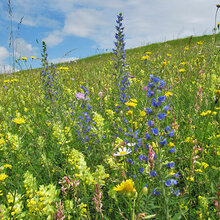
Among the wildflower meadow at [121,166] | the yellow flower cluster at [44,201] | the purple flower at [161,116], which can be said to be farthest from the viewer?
the purple flower at [161,116]

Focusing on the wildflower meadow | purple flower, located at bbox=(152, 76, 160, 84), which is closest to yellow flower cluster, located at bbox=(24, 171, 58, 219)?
the wildflower meadow

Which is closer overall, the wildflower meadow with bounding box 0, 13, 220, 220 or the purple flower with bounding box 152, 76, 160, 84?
the wildflower meadow with bounding box 0, 13, 220, 220

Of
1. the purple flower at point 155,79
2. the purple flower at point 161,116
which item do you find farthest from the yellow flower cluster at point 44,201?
the purple flower at point 155,79

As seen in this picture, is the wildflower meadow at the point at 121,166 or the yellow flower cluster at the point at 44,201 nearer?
the yellow flower cluster at the point at 44,201

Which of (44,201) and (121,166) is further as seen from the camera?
(121,166)

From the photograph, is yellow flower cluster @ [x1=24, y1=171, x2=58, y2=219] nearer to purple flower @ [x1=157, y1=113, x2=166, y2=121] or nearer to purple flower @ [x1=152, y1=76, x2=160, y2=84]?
purple flower @ [x1=157, y1=113, x2=166, y2=121]

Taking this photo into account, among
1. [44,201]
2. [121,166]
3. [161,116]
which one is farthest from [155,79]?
[44,201]

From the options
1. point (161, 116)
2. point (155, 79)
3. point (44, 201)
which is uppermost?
point (155, 79)

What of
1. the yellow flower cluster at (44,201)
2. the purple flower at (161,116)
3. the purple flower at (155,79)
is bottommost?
the yellow flower cluster at (44,201)

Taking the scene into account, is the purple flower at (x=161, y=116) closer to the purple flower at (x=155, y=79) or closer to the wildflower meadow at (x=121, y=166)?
the wildflower meadow at (x=121, y=166)

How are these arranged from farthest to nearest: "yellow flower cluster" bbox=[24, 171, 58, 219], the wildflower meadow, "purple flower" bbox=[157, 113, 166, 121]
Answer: "purple flower" bbox=[157, 113, 166, 121] → the wildflower meadow → "yellow flower cluster" bbox=[24, 171, 58, 219]

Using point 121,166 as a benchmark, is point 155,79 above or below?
above

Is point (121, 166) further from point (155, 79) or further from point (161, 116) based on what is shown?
point (155, 79)

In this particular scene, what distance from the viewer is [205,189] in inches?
70.2
